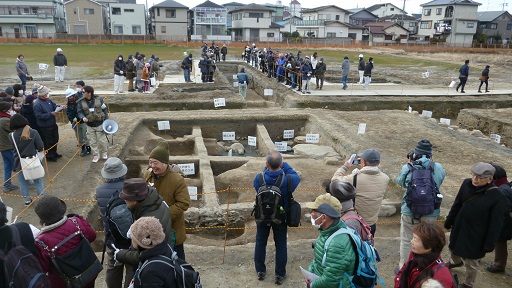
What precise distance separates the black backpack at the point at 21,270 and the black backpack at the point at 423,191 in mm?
4303

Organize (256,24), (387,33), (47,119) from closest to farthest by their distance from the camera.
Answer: (47,119)
(256,24)
(387,33)

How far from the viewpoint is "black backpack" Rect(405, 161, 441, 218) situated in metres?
4.94

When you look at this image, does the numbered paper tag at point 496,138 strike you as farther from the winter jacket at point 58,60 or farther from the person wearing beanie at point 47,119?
the winter jacket at point 58,60

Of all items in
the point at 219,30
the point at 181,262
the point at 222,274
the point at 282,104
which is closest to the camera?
the point at 181,262

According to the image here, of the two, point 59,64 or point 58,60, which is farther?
point 59,64

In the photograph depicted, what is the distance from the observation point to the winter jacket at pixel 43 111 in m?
8.80

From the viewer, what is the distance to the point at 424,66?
36188mm

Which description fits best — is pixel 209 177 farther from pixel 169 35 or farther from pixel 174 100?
pixel 169 35

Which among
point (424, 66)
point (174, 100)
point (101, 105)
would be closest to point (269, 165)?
point (101, 105)

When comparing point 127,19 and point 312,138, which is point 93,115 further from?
point 127,19

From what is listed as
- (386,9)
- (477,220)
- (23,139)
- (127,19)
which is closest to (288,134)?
(23,139)

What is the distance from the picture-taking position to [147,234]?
3119 millimetres

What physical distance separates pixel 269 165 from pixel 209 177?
494cm

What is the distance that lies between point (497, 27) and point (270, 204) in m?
71.1
